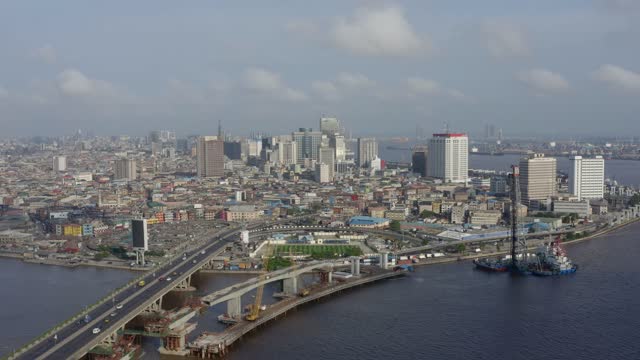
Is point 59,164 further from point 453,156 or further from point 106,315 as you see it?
point 106,315

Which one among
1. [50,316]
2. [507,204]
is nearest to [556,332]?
[50,316]

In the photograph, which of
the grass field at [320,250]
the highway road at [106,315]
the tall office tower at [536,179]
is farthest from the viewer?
the tall office tower at [536,179]

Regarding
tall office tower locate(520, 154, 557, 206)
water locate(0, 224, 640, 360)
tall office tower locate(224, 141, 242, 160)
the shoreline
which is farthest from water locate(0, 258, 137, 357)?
tall office tower locate(224, 141, 242, 160)

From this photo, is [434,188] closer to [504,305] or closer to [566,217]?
[566,217]

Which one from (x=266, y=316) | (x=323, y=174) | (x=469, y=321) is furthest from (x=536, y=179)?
(x=266, y=316)

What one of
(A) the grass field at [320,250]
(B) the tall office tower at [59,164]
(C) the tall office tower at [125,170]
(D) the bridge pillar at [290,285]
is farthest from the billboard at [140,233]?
(B) the tall office tower at [59,164]

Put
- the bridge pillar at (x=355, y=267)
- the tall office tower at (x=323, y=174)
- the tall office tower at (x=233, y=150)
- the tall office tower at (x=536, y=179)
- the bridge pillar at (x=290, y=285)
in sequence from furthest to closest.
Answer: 1. the tall office tower at (x=233, y=150)
2. the tall office tower at (x=323, y=174)
3. the tall office tower at (x=536, y=179)
4. the bridge pillar at (x=355, y=267)
5. the bridge pillar at (x=290, y=285)

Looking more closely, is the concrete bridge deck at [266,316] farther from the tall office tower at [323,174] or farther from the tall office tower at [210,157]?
the tall office tower at [210,157]
